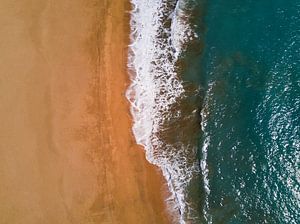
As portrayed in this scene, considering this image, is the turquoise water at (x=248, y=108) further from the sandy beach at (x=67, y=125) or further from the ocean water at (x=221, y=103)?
the sandy beach at (x=67, y=125)

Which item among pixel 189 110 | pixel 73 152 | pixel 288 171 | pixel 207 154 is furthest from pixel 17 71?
pixel 288 171

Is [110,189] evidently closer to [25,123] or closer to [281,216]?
[25,123]

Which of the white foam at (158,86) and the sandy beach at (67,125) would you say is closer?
the sandy beach at (67,125)

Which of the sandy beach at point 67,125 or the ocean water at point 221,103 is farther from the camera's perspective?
the ocean water at point 221,103

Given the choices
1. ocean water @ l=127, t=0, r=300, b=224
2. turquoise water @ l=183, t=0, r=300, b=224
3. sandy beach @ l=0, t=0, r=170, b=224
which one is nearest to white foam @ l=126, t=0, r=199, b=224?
ocean water @ l=127, t=0, r=300, b=224

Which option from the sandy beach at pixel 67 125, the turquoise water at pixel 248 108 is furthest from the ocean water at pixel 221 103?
the sandy beach at pixel 67 125

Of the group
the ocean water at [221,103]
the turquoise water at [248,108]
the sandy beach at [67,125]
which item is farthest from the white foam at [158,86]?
the turquoise water at [248,108]

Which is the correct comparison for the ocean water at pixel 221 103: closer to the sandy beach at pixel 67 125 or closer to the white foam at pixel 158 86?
the white foam at pixel 158 86

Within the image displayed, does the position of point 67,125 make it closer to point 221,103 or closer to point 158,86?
point 158,86
